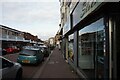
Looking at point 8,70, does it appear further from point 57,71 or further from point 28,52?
point 28,52

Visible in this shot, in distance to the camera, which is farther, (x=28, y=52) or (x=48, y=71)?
(x=28, y=52)

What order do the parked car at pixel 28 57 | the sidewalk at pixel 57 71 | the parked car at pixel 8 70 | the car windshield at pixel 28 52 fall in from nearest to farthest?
the parked car at pixel 8 70 → the sidewalk at pixel 57 71 → the parked car at pixel 28 57 → the car windshield at pixel 28 52

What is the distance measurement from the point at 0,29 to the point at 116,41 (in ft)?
192

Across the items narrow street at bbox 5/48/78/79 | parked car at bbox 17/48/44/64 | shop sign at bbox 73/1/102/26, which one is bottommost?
narrow street at bbox 5/48/78/79

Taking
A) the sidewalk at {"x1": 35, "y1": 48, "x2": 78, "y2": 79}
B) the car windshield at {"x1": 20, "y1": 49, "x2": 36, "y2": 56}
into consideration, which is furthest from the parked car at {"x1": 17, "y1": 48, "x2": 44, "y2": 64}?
the sidewalk at {"x1": 35, "y1": 48, "x2": 78, "y2": 79}

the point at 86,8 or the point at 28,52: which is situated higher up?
the point at 86,8

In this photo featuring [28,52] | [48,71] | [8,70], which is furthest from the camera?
[28,52]

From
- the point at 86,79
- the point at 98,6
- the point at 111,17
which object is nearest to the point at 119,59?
the point at 111,17

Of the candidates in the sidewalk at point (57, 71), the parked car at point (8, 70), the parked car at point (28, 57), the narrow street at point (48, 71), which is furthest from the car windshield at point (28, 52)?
the parked car at point (8, 70)

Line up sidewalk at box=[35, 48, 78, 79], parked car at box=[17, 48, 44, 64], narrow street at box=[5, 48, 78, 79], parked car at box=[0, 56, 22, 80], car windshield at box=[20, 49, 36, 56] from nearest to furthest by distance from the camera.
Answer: parked car at box=[0, 56, 22, 80], narrow street at box=[5, 48, 78, 79], sidewalk at box=[35, 48, 78, 79], parked car at box=[17, 48, 44, 64], car windshield at box=[20, 49, 36, 56]

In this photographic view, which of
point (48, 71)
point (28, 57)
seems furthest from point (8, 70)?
point (28, 57)

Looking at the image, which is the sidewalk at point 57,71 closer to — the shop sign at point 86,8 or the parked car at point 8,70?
the parked car at point 8,70

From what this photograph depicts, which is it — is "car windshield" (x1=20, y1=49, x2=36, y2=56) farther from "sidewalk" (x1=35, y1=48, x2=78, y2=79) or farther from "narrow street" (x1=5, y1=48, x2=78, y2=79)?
"sidewalk" (x1=35, y1=48, x2=78, y2=79)

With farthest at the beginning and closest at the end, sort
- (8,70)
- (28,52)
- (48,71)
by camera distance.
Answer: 1. (28,52)
2. (48,71)
3. (8,70)
